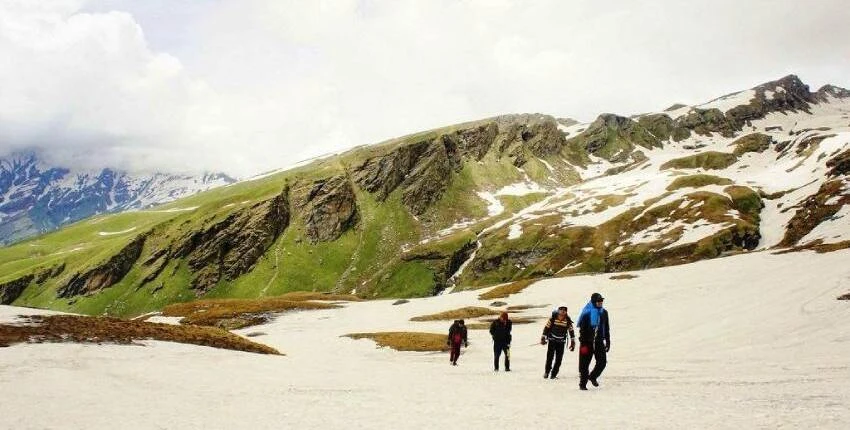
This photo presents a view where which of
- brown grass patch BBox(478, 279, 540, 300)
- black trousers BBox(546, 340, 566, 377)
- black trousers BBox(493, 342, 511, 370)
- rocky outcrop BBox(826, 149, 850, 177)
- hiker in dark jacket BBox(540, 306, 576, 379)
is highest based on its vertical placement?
rocky outcrop BBox(826, 149, 850, 177)

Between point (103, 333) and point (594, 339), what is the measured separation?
2634 cm

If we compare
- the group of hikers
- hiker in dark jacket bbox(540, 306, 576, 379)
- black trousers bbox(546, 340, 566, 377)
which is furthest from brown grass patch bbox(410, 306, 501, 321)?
hiker in dark jacket bbox(540, 306, 576, 379)

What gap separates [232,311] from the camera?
7319 cm

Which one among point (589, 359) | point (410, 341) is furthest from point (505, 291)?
point (589, 359)

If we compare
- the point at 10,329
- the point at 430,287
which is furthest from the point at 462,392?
the point at 430,287

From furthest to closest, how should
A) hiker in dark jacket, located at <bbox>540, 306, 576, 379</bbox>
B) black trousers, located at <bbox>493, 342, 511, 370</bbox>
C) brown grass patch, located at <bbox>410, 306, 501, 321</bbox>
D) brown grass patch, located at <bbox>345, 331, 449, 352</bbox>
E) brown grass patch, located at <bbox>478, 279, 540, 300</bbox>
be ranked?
brown grass patch, located at <bbox>478, 279, 540, 300</bbox>, brown grass patch, located at <bbox>410, 306, 501, 321</bbox>, brown grass patch, located at <bbox>345, 331, 449, 352</bbox>, black trousers, located at <bbox>493, 342, 511, 370</bbox>, hiker in dark jacket, located at <bbox>540, 306, 576, 379</bbox>

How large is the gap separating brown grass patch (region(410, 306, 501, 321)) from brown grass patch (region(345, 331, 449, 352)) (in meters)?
13.0

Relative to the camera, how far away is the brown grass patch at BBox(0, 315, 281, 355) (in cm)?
2838

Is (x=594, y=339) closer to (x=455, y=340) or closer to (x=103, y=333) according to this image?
(x=455, y=340)

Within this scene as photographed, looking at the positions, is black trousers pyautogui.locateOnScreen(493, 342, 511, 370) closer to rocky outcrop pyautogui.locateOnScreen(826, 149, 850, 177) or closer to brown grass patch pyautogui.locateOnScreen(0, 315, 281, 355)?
brown grass patch pyautogui.locateOnScreen(0, 315, 281, 355)

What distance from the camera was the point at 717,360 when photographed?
29.8 meters

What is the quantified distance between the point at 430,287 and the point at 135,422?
555ft

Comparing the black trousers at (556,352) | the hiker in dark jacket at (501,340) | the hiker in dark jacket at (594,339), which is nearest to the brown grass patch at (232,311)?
the hiker in dark jacket at (501,340)

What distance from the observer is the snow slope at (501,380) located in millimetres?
15328
